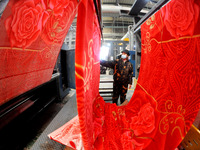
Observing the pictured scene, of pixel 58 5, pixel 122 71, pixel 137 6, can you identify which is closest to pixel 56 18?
pixel 58 5

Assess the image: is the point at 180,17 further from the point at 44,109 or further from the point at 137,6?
the point at 44,109

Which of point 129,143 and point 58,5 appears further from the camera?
point 129,143

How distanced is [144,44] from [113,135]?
1.08 m

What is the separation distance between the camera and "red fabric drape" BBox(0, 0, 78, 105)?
457 mm

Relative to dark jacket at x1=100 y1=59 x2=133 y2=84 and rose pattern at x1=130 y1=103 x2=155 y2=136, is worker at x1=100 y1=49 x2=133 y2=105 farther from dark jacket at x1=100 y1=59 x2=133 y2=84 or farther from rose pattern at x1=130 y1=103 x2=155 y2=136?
rose pattern at x1=130 y1=103 x2=155 y2=136

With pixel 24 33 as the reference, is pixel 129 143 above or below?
below

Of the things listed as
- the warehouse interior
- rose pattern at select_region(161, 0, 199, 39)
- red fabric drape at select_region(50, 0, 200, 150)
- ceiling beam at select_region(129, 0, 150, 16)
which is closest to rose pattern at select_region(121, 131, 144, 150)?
red fabric drape at select_region(50, 0, 200, 150)

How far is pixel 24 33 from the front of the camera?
0.55 m

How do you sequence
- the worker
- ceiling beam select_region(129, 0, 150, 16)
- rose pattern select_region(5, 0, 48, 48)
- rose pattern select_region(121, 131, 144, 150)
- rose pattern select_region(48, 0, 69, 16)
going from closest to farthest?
rose pattern select_region(5, 0, 48, 48) → rose pattern select_region(48, 0, 69, 16) → rose pattern select_region(121, 131, 144, 150) → ceiling beam select_region(129, 0, 150, 16) → the worker

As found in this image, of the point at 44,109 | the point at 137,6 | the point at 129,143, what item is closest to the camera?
the point at 129,143

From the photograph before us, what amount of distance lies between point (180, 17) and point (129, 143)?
105cm

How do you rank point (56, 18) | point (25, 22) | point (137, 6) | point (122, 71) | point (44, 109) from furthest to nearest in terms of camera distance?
point (122, 71), point (44, 109), point (137, 6), point (56, 18), point (25, 22)

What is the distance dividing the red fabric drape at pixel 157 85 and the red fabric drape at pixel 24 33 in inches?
11.0

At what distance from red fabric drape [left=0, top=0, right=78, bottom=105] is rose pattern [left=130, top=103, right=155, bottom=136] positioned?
3.57 ft
